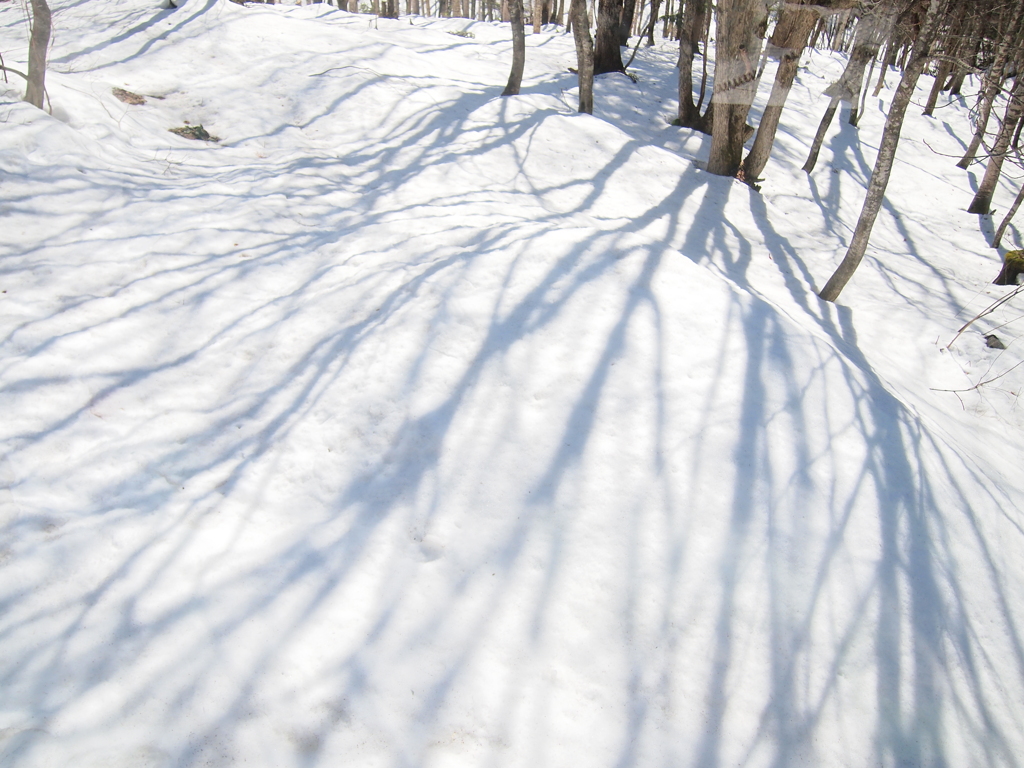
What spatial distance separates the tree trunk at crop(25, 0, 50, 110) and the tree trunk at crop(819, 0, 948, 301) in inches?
298

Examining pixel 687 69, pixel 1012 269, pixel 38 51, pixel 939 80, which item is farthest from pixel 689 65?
pixel 939 80

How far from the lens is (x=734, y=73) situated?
7344 mm

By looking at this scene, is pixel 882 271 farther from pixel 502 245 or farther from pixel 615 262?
pixel 502 245

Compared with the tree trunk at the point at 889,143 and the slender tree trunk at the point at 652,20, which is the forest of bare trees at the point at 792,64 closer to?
the tree trunk at the point at 889,143

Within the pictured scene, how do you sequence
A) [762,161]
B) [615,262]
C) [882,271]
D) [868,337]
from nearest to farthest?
[615,262]
[868,337]
[882,271]
[762,161]

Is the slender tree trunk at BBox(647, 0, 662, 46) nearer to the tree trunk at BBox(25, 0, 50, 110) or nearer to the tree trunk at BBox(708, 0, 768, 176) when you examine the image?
the tree trunk at BBox(708, 0, 768, 176)

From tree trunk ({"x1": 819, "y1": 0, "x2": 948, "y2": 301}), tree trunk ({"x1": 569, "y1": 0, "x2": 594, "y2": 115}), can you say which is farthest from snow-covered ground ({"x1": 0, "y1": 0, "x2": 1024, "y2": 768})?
tree trunk ({"x1": 569, "y1": 0, "x2": 594, "y2": 115})

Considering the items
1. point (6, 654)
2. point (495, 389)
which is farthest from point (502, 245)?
point (6, 654)

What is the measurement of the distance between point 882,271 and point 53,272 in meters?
8.54

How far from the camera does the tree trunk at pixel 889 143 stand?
4750 millimetres

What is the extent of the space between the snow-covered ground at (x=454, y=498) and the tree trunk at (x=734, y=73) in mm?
3427

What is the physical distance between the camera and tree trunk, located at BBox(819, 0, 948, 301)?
4750mm

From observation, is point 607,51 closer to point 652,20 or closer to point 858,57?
point 652,20

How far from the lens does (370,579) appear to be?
8.22 ft
